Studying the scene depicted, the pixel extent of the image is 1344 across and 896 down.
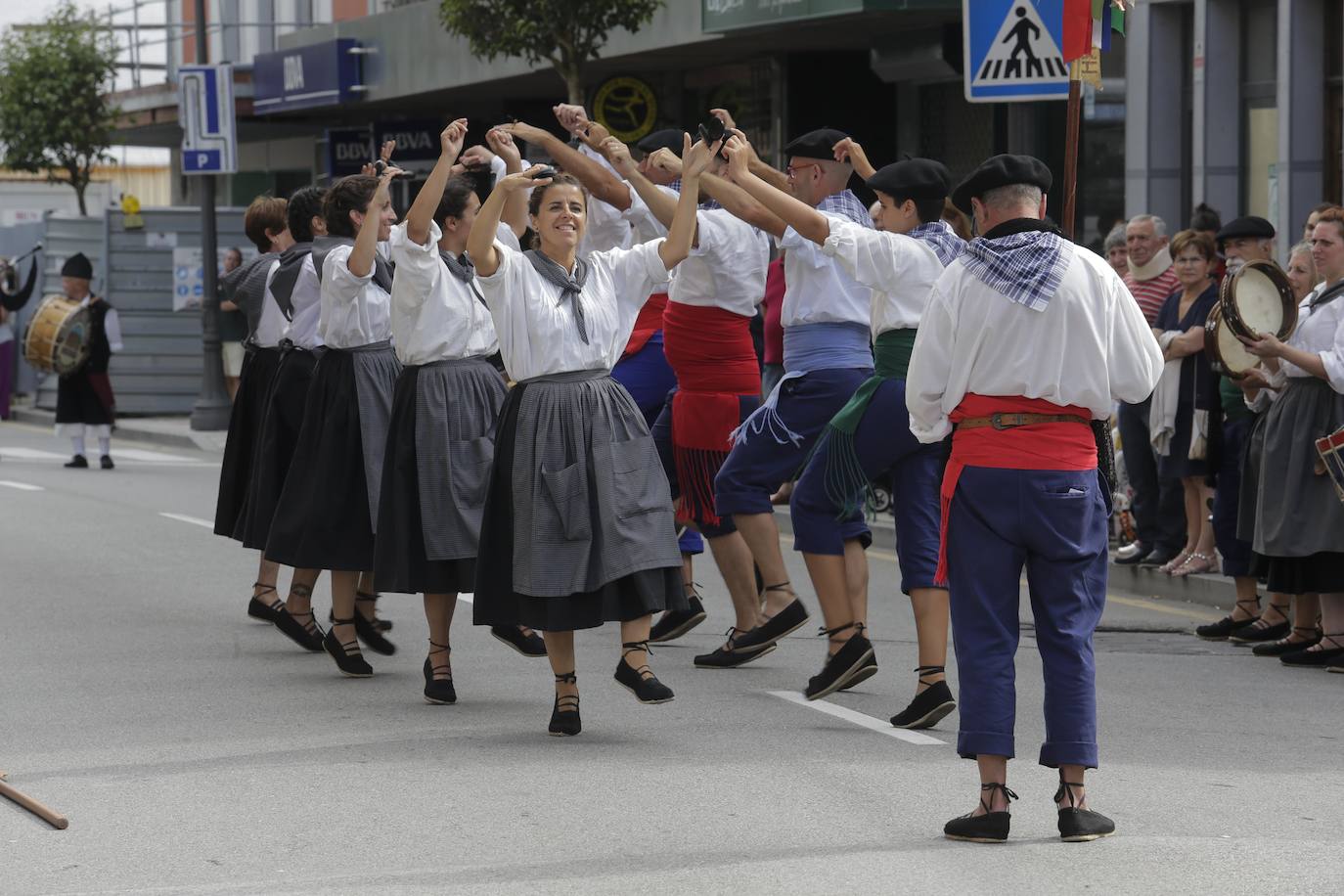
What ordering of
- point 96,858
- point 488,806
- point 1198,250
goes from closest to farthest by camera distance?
1. point 96,858
2. point 488,806
3. point 1198,250

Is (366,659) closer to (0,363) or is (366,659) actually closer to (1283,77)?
(1283,77)

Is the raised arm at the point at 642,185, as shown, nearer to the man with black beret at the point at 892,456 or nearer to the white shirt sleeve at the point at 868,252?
the man with black beret at the point at 892,456

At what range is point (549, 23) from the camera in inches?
773

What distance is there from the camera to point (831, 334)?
27.7 ft

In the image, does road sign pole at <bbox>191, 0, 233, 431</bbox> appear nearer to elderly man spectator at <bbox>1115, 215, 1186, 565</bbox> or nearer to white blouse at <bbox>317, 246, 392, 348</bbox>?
elderly man spectator at <bbox>1115, 215, 1186, 565</bbox>

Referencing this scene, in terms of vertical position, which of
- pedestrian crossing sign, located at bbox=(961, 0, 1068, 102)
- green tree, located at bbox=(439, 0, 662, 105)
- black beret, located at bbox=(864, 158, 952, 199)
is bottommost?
black beret, located at bbox=(864, 158, 952, 199)

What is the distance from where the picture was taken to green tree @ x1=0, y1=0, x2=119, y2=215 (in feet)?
116

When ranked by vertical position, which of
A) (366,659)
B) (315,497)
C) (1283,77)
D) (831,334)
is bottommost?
(366,659)

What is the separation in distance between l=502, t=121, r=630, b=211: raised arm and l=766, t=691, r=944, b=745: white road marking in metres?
1.98

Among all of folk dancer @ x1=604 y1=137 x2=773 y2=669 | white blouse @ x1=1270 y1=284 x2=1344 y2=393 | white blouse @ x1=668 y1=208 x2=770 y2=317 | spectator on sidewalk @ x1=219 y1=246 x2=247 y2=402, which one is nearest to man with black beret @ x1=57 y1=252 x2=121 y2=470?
spectator on sidewalk @ x1=219 y1=246 x2=247 y2=402

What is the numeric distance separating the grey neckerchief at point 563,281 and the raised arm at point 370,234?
3.03ft

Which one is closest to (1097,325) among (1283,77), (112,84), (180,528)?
(180,528)

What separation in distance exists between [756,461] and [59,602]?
439 cm

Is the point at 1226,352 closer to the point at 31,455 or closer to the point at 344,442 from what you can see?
the point at 344,442
